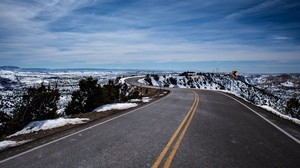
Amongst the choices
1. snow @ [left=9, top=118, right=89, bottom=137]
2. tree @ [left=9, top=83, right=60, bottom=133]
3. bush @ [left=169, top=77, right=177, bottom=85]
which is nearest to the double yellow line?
snow @ [left=9, top=118, right=89, bottom=137]

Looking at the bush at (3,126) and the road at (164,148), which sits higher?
the road at (164,148)

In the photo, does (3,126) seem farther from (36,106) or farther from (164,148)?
(164,148)

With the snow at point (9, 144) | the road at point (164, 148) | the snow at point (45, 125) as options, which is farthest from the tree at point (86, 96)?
the snow at point (9, 144)

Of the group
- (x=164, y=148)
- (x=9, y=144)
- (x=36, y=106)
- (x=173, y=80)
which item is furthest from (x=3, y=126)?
(x=173, y=80)

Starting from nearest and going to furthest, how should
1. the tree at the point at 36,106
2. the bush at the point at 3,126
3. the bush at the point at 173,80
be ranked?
1. the bush at the point at 3,126
2. the tree at the point at 36,106
3. the bush at the point at 173,80

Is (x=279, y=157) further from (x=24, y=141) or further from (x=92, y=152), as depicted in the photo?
(x=24, y=141)

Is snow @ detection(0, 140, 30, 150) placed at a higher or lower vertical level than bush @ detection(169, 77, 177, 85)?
higher

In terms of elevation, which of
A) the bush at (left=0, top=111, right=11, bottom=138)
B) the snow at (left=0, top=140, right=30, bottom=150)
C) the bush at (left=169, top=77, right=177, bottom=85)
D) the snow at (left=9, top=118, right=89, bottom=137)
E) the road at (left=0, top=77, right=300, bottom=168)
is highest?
the road at (left=0, top=77, right=300, bottom=168)

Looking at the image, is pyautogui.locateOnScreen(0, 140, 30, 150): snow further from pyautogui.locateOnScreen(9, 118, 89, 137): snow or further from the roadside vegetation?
the roadside vegetation

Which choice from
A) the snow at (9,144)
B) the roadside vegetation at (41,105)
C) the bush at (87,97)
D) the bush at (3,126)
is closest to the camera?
the snow at (9,144)

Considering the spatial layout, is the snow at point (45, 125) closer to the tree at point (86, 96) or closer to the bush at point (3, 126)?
the bush at point (3, 126)

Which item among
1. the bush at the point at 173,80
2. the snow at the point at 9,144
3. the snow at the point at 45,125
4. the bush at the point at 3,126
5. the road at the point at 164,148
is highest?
the road at the point at 164,148

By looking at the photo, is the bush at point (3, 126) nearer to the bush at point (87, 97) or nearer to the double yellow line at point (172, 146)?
the bush at point (87, 97)

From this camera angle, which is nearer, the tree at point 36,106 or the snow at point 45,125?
the snow at point 45,125
